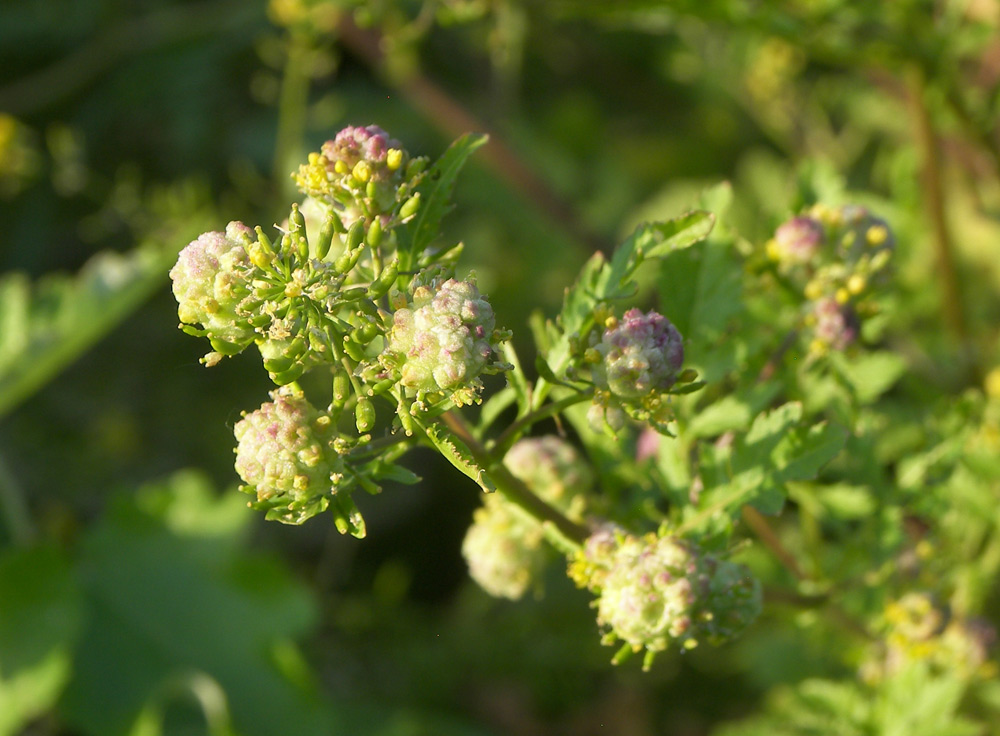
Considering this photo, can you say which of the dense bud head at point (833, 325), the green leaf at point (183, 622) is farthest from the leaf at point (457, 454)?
the green leaf at point (183, 622)

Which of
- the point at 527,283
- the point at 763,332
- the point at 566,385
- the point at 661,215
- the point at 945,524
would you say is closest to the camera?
the point at 566,385

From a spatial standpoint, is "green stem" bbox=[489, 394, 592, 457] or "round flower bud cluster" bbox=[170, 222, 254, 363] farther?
"green stem" bbox=[489, 394, 592, 457]

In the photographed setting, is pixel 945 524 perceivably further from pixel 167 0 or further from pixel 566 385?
pixel 167 0

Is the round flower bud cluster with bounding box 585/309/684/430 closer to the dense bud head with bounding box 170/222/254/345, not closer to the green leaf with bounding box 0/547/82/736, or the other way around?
the dense bud head with bounding box 170/222/254/345

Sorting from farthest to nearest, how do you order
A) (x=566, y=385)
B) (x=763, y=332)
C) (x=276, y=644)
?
(x=276, y=644) → (x=763, y=332) → (x=566, y=385)

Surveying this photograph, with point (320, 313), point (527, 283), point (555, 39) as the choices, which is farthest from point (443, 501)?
point (320, 313)

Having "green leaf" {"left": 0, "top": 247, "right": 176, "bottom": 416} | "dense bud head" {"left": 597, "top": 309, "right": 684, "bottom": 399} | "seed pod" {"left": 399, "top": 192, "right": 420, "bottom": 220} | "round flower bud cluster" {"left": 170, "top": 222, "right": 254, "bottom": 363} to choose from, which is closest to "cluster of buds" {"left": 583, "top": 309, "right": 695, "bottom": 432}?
"dense bud head" {"left": 597, "top": 309, "right": 684, "bottom": 399}

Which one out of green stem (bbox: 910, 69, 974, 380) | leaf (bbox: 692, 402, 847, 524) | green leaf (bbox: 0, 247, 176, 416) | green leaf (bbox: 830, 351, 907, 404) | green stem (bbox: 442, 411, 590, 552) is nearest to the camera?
green stem (bbox: 442, 411, 590, 552)

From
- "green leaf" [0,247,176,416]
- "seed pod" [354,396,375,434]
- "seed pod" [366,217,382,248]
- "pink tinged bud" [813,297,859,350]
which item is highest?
"green leaf" [0,247,176,416]
